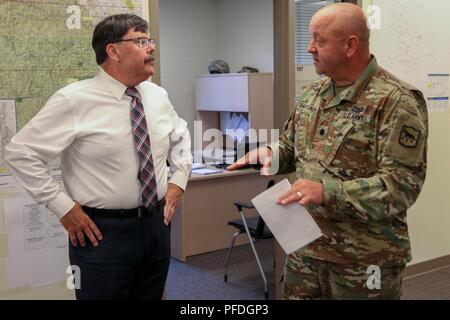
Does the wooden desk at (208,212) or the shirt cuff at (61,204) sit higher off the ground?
the shirt cuff at (61,204)

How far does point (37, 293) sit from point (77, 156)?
783mm

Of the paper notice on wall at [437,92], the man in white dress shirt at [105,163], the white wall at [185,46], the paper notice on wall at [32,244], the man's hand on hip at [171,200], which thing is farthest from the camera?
the white wall at [185,46]

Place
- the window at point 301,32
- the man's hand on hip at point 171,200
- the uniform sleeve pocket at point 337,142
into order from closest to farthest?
the uniform sleeve pocket at point 337,142 → the man's hand on hip at point 171,200 → the window at point 301,32

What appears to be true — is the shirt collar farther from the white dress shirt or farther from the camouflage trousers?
the camouflage trousers

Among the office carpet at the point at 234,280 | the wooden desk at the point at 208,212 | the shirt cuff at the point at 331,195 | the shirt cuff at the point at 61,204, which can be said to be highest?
the shirt cuff at the point at 331,195

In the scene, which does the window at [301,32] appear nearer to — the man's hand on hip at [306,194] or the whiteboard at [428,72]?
the whiteboard at [428,72]

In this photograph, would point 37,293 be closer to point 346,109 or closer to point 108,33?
point 108,33

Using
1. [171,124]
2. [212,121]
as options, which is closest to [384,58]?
[171,124]

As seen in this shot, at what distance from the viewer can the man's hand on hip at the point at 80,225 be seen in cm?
187

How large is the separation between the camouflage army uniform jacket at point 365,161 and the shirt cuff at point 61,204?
84 centimetres

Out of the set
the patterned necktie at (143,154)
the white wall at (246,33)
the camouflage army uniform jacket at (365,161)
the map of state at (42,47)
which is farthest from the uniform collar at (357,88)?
the white wall at (246,33)

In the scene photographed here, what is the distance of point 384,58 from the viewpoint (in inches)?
138

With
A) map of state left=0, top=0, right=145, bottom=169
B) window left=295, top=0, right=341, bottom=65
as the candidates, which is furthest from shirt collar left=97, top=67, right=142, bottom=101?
window left=295, top=0, right=341, bottom=65

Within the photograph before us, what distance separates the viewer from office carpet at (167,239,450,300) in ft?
11.6
